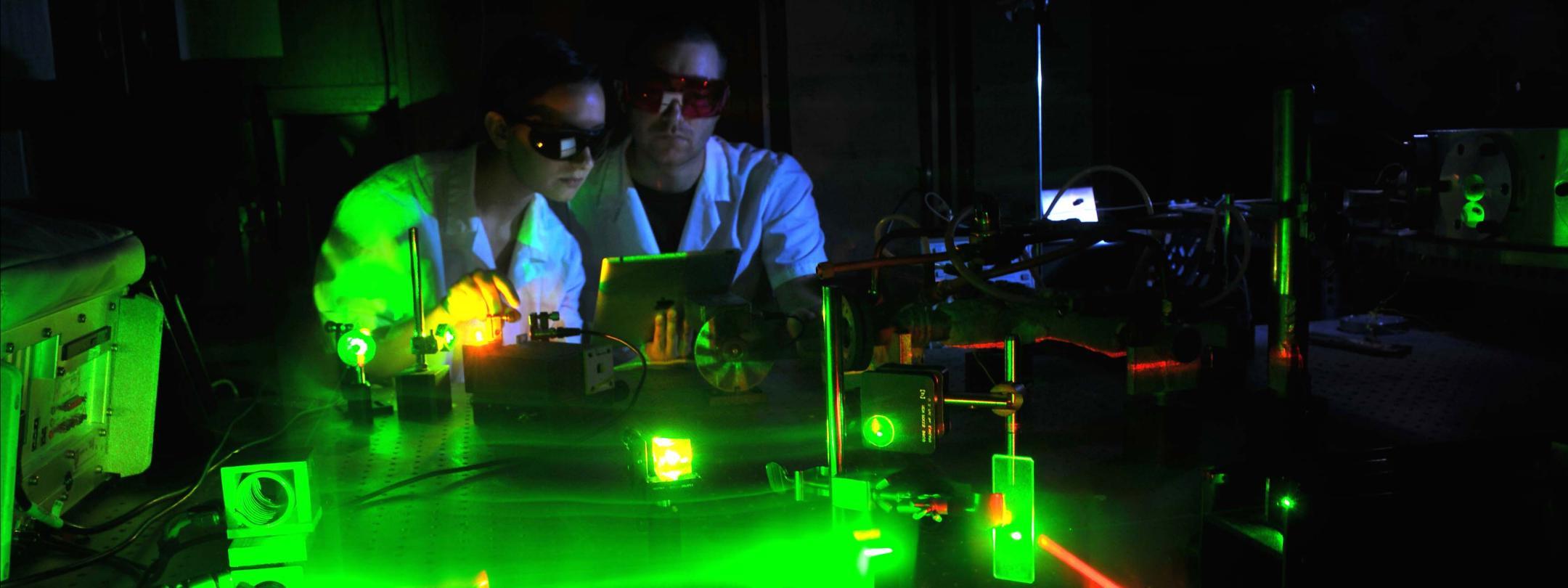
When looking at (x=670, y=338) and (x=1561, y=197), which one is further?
(x=670, y=338)

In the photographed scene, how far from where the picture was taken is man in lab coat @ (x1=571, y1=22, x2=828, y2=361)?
4.67 metres

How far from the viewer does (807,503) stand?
2.50 metres

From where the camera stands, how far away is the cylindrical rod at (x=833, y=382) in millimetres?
2125

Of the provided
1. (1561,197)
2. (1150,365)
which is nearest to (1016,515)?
(1150,365)

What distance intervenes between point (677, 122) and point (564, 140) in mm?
492

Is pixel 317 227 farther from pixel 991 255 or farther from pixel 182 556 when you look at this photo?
pixel 991 255

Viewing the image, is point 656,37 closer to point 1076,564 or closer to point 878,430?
point 878,430

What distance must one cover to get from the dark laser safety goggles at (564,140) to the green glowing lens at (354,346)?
114cm

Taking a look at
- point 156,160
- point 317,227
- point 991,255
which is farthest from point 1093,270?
point 156,160

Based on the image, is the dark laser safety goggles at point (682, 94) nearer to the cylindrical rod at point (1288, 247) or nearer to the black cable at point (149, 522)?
the black cable at point (149, 522)

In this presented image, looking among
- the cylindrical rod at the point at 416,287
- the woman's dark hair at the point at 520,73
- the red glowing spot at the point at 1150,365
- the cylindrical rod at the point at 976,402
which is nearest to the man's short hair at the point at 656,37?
the woman's dark hair at the point at 520,73

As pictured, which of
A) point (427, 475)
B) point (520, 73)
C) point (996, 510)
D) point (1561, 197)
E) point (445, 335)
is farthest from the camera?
point (520, 73)

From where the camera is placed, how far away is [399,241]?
4.43 meters

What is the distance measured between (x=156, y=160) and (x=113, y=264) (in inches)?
81.1
